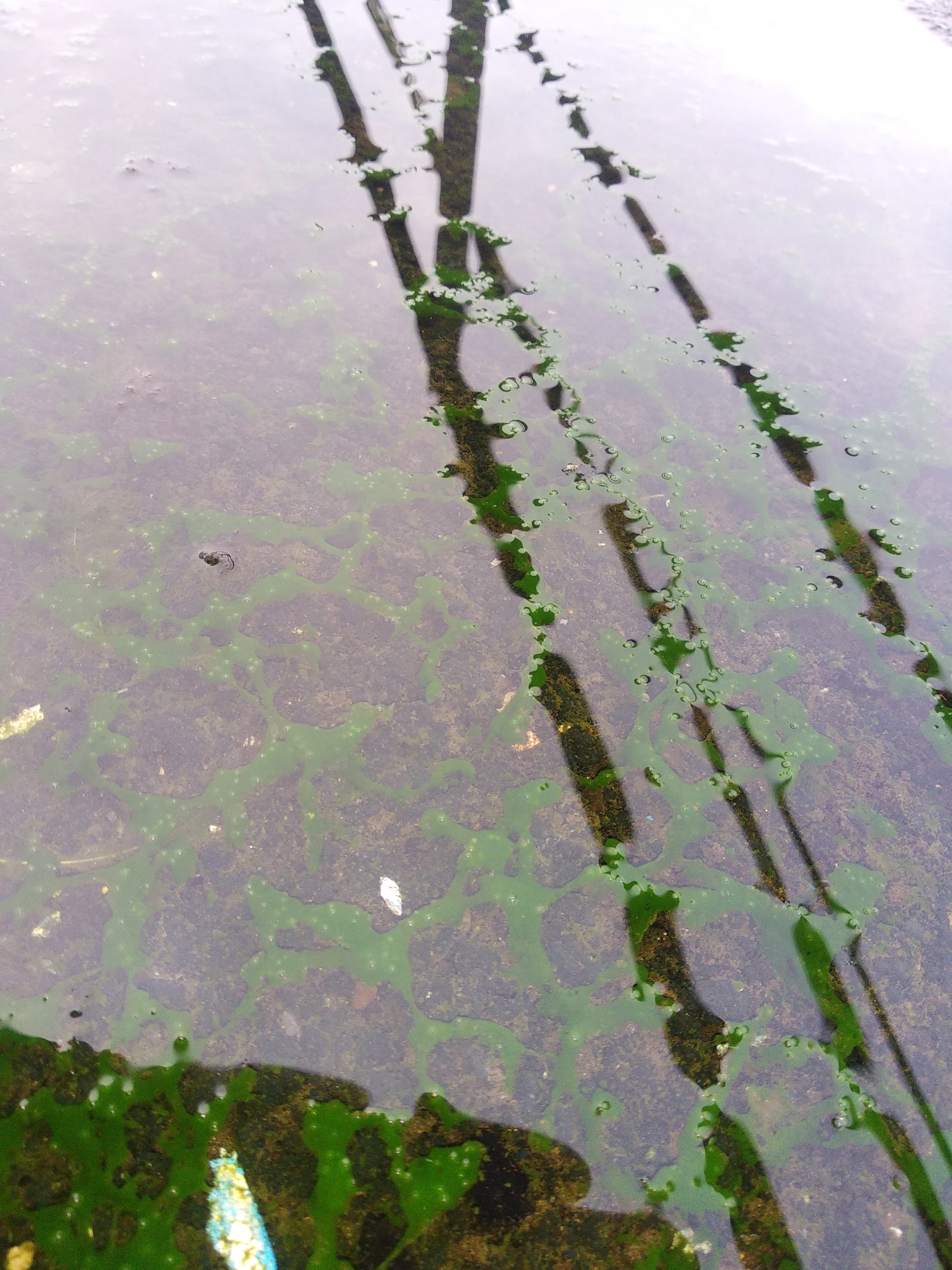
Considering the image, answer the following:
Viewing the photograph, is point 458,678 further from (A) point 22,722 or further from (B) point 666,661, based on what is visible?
(A) point 22,722

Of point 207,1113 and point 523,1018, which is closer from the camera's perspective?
point 207,1113

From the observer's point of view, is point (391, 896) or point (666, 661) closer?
point (391, 896)

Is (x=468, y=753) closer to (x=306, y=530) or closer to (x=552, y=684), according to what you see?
(x=552, y=684)

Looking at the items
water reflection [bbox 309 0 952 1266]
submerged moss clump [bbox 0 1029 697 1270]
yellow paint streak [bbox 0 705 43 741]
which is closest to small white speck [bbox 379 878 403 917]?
submerged moss clump [bbox 0 1029 697 1270]

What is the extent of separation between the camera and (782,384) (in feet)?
18.7

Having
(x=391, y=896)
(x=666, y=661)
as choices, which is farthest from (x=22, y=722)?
(x=666, y=661)

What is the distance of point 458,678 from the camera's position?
14.3 feet

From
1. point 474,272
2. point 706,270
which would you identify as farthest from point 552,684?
point 706,270

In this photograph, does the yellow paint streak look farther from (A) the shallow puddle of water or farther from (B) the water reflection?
(B) the water reflection

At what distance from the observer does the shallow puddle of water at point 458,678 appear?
331 centimetres

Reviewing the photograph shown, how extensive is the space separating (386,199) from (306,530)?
3.33m

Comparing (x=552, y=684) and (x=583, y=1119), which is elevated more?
(x=552, y=684)

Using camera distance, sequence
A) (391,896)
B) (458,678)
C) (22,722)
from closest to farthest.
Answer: (391,896) < (22,722) < (458,678)

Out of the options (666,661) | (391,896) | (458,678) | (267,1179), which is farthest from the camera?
(666,661)
